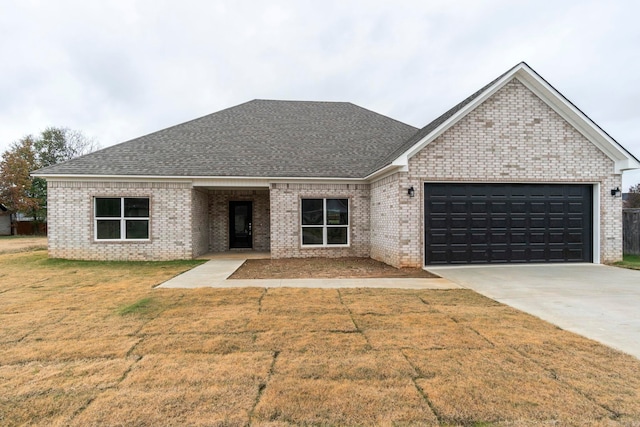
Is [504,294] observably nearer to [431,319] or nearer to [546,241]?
[431,319]

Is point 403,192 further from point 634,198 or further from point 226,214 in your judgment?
point 634,198

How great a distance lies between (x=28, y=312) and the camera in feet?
18.7

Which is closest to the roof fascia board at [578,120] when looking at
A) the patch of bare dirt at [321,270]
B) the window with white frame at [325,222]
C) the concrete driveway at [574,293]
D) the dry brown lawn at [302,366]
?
the concrete driveway at [574,293]

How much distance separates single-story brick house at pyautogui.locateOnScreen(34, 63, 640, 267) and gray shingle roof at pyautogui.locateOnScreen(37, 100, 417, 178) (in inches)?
3.2

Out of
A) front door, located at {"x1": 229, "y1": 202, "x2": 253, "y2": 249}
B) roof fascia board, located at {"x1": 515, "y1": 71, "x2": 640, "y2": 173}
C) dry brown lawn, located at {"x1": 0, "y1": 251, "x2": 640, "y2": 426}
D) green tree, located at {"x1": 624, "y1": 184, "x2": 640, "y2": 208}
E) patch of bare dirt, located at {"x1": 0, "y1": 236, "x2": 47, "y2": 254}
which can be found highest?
roof fascia board, located at {"x1": 515, "y1": 71, "x2": 640, "y2": 173}

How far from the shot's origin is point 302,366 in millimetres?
3596

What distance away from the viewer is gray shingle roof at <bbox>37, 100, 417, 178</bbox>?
12859mm

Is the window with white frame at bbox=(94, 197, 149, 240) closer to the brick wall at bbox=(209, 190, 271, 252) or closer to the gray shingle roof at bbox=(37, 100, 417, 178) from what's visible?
the gray shingle roof at bbox=(37, 100, 417, 178)

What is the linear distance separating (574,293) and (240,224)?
42.6 feet

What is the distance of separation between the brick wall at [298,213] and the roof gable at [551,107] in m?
2.43

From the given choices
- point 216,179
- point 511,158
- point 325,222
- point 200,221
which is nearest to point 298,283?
point 325,222

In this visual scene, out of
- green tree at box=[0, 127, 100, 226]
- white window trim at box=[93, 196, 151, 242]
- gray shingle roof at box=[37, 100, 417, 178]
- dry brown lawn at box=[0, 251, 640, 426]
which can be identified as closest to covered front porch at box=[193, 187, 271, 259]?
gray shingle roof at box=[37, 100, 417, 178]

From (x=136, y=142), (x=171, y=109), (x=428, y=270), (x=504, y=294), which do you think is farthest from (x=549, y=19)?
(x=171, y=109)

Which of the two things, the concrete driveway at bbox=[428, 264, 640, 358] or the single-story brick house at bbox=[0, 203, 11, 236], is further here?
the single-story brick house at bbox=[0, 203, 11, 236]
